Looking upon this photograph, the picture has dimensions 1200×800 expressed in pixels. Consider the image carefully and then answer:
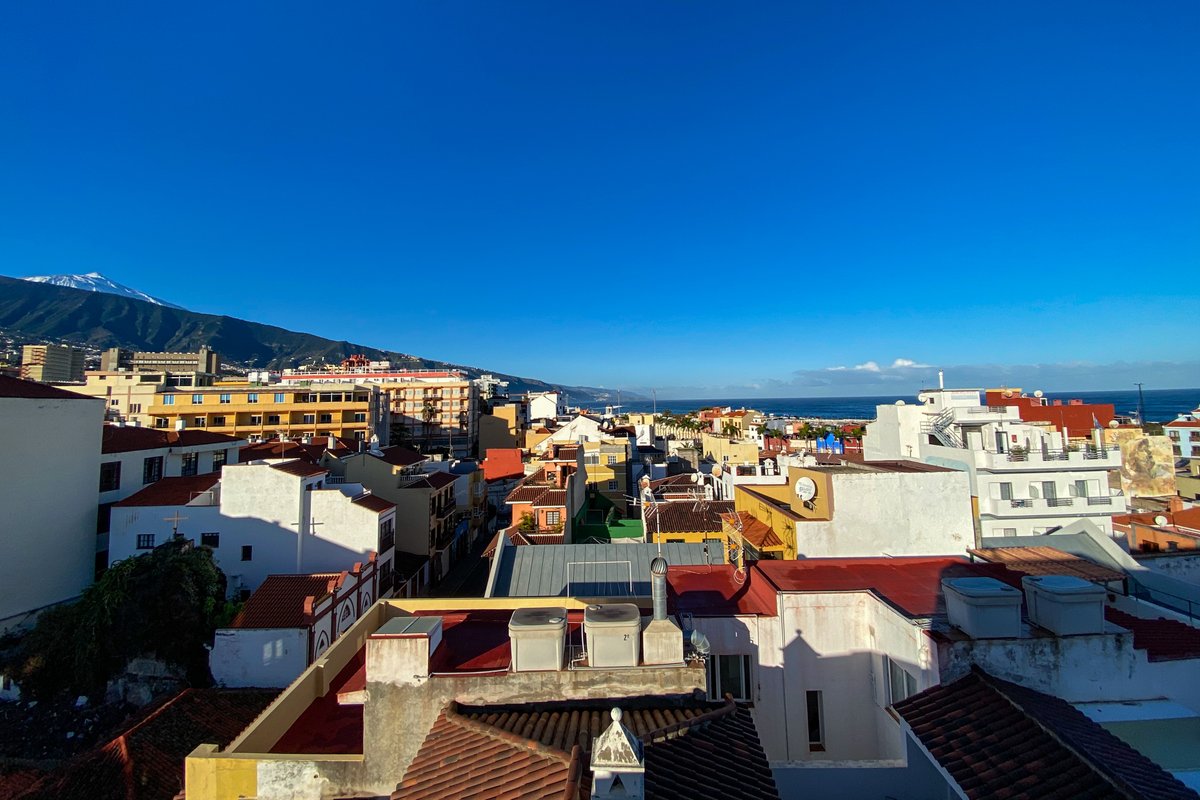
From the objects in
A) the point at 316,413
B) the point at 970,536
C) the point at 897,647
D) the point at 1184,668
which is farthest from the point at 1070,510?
the point at 316,413

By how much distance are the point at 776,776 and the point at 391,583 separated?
24.0 metres

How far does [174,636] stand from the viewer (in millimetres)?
21312

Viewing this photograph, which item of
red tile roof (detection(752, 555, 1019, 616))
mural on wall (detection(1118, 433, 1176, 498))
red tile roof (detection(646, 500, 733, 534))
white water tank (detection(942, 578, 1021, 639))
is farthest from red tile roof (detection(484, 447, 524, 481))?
mural on wall (detection(1118, 433, 1176, 498))

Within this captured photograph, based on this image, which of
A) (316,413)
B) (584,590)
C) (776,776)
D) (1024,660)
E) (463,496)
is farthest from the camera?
(316,413)

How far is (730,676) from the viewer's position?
33.4ft

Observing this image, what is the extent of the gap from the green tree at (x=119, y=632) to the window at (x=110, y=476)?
969cm

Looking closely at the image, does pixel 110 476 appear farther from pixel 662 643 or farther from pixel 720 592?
pixel 662 643

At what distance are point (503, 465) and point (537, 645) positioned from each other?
165 ft

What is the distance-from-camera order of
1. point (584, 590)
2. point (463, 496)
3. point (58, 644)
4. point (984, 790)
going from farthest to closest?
point (463, 496), point (58, 644), point (584, 590), point (984, 790)

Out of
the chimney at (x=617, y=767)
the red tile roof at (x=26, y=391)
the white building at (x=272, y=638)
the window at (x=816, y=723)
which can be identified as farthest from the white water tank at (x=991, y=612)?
the red tile roof at (x=26, y=391)

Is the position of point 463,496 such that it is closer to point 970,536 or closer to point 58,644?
point 58,644

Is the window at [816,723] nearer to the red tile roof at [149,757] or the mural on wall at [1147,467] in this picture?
→ the red tile roof at [149,757]

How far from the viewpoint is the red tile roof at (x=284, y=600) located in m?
20.6

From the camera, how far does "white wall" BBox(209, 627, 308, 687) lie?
20172 millimetres
